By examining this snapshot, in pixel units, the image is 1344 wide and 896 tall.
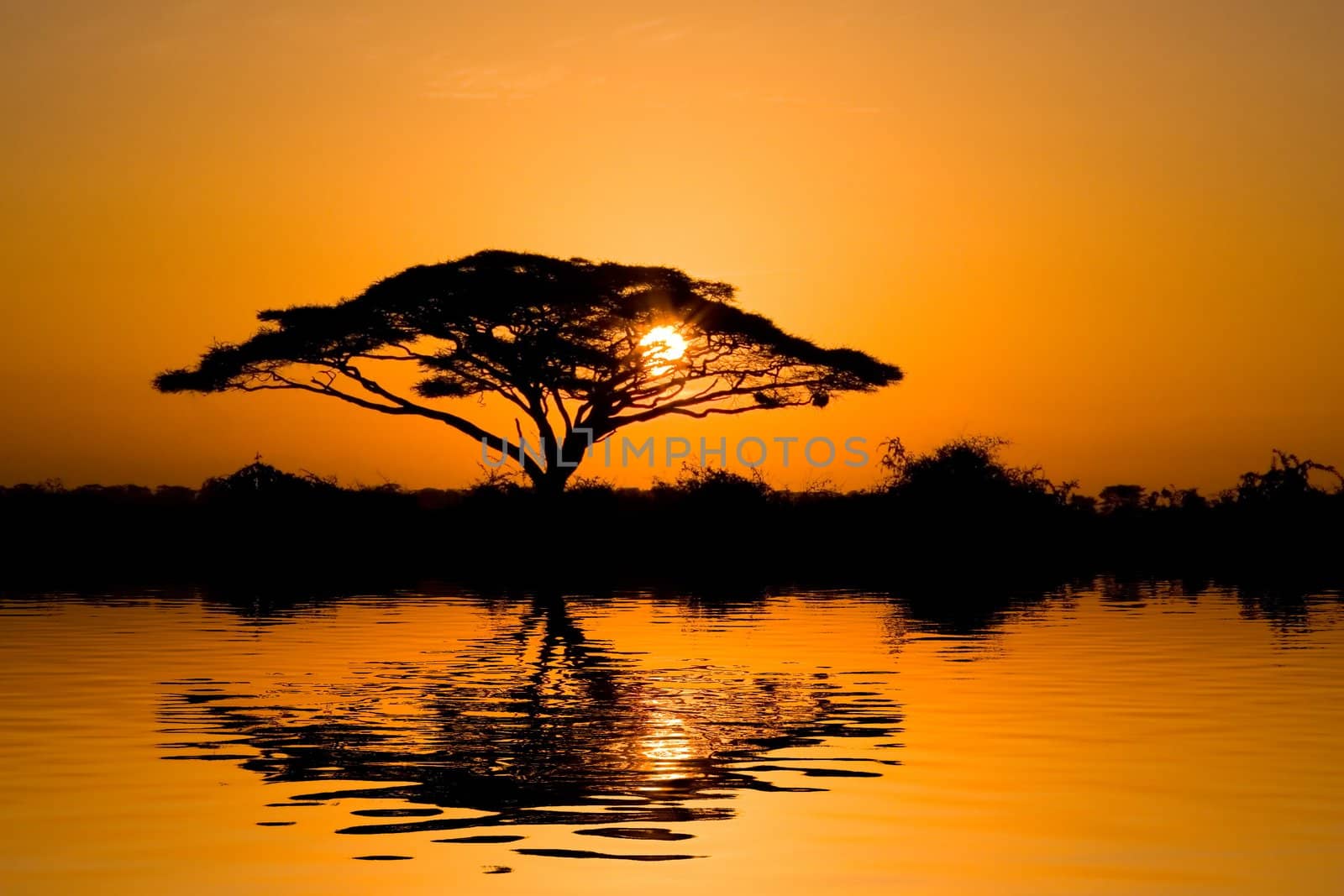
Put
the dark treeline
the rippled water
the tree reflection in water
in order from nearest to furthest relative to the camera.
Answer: the rippled water, the tree reflection in water, the dark treeline

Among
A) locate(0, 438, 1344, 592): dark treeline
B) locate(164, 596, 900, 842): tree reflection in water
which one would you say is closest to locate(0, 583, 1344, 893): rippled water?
locate(164, 596, 900, 842): tree reflection in water

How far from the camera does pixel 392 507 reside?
5028 centimetres

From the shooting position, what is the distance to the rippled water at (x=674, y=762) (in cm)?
809

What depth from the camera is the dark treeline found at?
45938 millimetres

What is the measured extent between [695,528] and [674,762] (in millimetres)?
38155

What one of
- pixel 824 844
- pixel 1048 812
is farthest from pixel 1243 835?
pixel 824 844

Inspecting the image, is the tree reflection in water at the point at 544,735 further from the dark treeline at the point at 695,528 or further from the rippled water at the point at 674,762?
the dark treeline at the point at 695,528

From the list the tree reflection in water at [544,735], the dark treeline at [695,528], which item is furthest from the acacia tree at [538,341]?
the tree reflection in water at [544,735]

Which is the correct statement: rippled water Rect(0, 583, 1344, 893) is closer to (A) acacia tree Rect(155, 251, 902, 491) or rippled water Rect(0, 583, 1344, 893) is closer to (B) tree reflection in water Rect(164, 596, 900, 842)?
(B) tree reflection in water Rect(164, 596, 900, 842)

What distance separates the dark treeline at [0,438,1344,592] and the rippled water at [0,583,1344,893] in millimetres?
23947

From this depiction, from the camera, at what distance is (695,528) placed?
162 feet

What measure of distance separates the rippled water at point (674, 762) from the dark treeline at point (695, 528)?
23947mm

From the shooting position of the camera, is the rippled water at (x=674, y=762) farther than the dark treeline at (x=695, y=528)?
No

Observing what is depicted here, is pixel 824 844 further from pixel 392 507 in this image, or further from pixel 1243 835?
pixel 392 507
